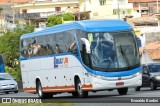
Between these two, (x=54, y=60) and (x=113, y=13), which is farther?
(x=113, y=13)

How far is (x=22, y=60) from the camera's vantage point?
38344mm

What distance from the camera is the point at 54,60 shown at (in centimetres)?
3431

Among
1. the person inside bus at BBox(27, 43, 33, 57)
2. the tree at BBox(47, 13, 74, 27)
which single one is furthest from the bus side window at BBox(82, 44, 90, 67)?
the tree at BBox(47, 13, 74, 27)

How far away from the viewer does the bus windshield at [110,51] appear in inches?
1208

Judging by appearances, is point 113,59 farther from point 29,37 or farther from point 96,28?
point 29,37

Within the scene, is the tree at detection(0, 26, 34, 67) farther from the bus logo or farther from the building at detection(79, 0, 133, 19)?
the bus logo

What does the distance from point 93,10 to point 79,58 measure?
81839mm

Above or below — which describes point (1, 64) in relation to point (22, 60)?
below

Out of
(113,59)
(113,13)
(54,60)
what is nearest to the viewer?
(113,59)

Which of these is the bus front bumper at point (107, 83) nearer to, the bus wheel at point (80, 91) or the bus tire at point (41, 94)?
the bus wheel at point (80, 91)

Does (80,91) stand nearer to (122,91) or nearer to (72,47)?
(72,47)

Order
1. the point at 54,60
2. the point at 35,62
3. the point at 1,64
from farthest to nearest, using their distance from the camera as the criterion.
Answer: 1. the point at 1,64
2. the point at 35,62
3. the point at 54,60

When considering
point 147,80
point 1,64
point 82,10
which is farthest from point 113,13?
point 147,80

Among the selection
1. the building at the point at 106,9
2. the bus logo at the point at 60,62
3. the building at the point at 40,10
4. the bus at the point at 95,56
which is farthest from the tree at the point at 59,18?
the bus at the point at 95,56
